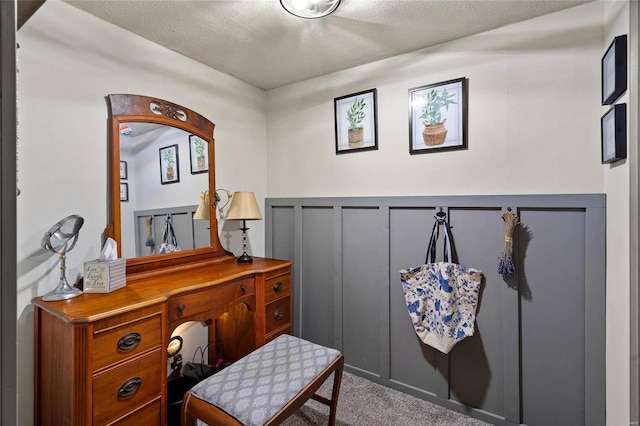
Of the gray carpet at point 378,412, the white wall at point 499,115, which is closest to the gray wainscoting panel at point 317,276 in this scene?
the white wall at point 499,115

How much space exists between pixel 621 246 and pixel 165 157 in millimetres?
2489

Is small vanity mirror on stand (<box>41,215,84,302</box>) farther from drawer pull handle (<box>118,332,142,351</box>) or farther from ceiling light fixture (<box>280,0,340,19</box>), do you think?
ceiling light fixture (<box>280,0,340,19</box>)

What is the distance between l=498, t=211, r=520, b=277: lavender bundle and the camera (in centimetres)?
167

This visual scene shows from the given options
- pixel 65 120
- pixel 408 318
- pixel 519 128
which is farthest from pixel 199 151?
pixel 519 128

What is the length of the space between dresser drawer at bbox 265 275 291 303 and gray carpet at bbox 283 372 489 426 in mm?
714

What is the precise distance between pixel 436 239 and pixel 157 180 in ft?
6.10

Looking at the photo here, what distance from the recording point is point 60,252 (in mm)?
1432

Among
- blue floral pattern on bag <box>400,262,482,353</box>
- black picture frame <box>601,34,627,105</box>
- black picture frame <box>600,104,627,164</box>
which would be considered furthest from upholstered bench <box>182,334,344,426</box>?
black picture frame <box>601,34,627,105</box>

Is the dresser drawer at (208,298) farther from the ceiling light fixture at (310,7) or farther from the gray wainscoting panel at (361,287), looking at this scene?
the ceiling light fixture at (310,7)

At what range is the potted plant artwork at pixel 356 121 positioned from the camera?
2.24 m

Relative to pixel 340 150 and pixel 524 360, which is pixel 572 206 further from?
pixel 340 150

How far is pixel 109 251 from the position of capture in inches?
60.5

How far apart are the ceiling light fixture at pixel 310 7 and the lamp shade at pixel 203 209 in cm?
134

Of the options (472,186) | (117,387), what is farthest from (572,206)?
(117,387)
